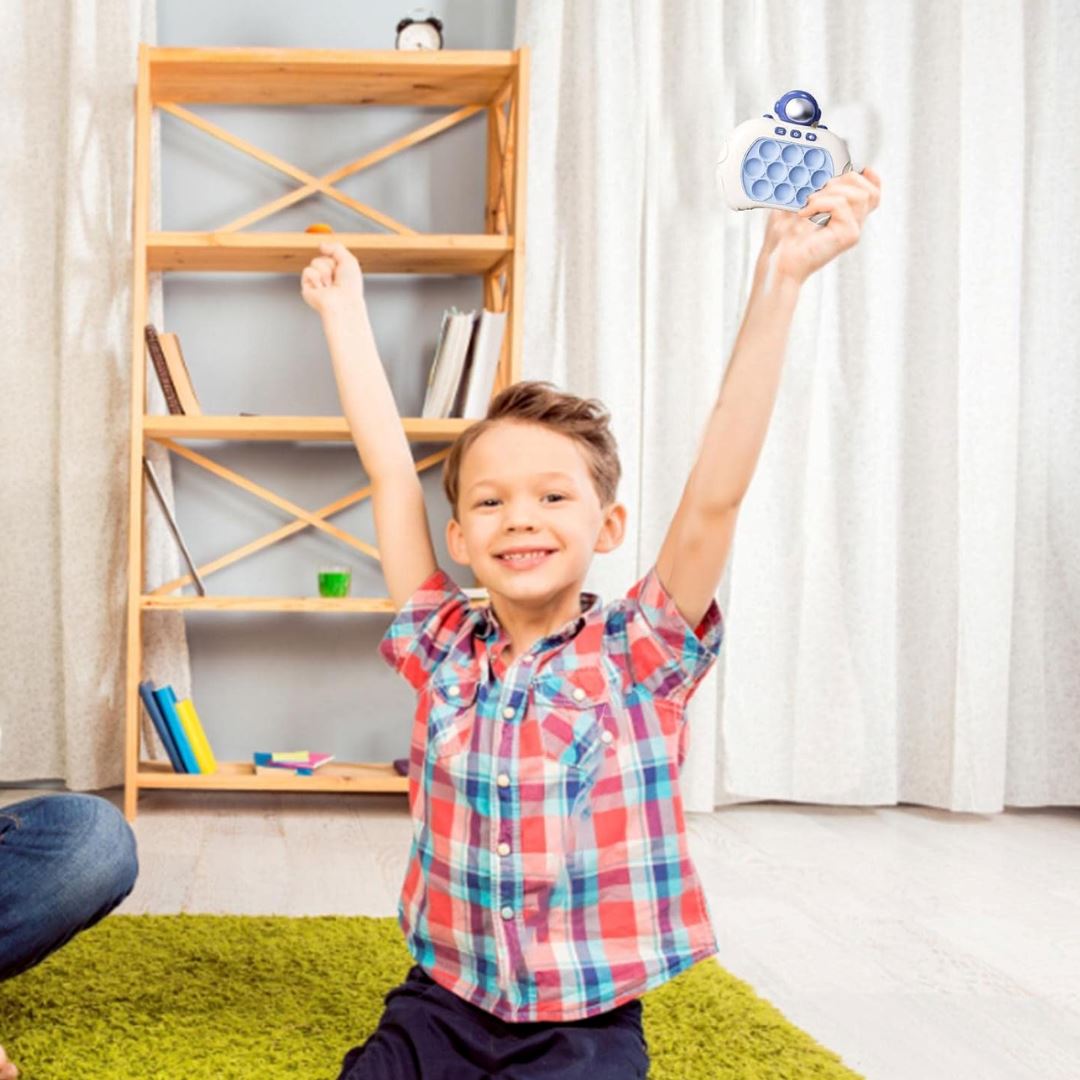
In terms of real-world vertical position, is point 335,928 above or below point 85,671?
below

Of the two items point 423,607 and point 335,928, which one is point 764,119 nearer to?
point 423,607

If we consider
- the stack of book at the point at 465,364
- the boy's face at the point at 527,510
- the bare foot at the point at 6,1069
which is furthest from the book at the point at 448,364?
the bare foot at the point at 6,1069

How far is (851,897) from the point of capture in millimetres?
2014

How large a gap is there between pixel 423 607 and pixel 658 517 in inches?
61.7

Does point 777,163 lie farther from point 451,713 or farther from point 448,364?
point 448,364

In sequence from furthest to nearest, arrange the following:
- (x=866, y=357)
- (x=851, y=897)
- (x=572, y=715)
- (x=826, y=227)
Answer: (x=866, y=357) → (x=851, y=897) → (x=572, y=715) → (x=826, y=227)

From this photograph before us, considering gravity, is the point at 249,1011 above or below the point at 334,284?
below

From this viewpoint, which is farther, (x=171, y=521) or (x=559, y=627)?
(x=171, y=521)

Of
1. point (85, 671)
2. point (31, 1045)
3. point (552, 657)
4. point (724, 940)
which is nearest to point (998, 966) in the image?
point (724, 940)

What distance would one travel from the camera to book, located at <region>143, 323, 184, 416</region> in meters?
2.51

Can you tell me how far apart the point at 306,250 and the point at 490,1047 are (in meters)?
1.83

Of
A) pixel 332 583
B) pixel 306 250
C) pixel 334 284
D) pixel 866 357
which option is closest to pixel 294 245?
pixel 306 250

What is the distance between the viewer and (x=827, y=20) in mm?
2775

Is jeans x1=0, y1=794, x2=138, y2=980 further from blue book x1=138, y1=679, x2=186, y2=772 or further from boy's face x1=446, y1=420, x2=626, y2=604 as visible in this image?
blue book x1=138, y1=679, x2=186, y2=772
